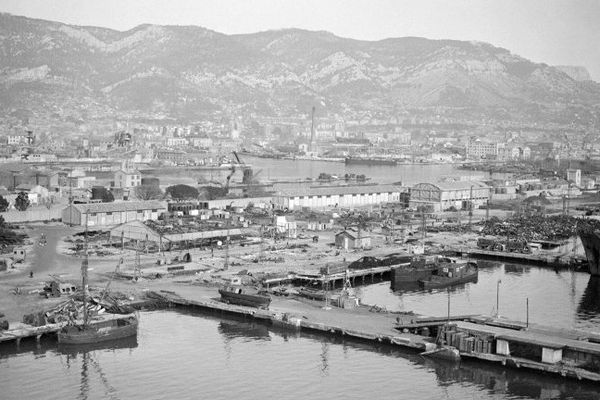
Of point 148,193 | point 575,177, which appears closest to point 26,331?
point 148,193

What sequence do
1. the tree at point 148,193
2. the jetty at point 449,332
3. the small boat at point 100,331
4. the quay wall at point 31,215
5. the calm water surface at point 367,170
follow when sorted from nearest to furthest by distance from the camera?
the jetty at point 449,332, the small boat at point 100,331, the quay wall at point 31,215, the tree at point 148,193, the calm water surface at point 367,170

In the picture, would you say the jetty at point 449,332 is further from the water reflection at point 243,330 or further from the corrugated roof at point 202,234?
the corrugated roof at point 202,234

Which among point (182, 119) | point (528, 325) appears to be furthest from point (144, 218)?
point (182, 119)

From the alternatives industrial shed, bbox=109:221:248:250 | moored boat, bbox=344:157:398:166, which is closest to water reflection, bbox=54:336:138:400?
industrial shed, bbox=109:221:248:250

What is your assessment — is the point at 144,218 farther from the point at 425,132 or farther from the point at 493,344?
the point at 425,132

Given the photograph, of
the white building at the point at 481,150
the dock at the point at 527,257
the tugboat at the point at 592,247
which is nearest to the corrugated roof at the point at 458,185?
the dock at the point at 527,257

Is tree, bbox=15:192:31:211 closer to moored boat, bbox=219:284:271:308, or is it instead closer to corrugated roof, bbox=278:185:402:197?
corrugated roof, bbox=278:185:402:197
